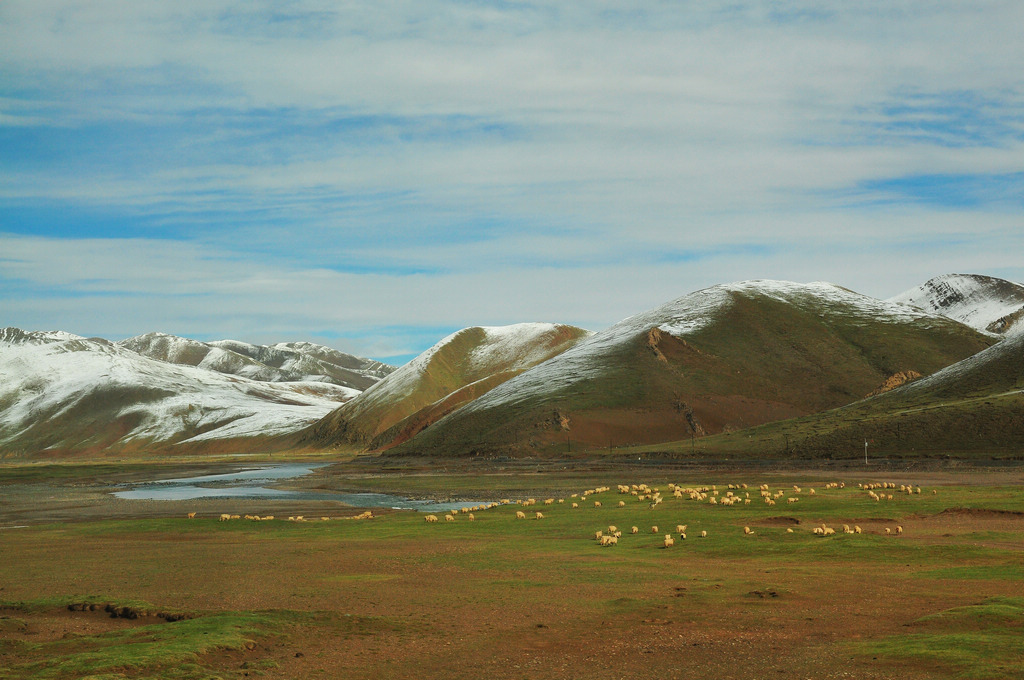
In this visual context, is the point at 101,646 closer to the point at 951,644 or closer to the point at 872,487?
the point at 951,644

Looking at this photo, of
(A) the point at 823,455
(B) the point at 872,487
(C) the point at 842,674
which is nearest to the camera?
(C) the point at 842,674

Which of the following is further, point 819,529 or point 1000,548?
point 819,529

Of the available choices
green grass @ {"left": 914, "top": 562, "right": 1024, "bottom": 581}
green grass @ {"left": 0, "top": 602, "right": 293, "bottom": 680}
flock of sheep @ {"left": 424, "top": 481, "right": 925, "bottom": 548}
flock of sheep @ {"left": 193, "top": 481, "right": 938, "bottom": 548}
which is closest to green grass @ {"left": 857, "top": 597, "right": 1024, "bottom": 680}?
green grass @ {"left": 914, "top": 562, "right": 1024, "bottom": 581}

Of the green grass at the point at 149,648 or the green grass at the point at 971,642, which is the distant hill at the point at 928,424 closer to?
the green grass at the point at 971,642

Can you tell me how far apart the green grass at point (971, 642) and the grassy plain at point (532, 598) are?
0.08 meters

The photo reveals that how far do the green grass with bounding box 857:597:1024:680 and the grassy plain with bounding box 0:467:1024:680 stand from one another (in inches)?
3.1

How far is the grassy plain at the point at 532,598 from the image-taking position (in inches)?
786

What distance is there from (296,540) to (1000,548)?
32068 millimetres

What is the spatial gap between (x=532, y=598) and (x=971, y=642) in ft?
41.9

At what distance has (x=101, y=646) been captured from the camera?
2152 centimetres

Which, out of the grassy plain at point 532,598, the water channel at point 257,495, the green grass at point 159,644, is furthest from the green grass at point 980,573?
the water channel at point 257,495

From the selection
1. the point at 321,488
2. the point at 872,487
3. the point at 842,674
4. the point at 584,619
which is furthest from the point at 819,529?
the point at 321,488

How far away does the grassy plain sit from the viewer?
20.0 meters

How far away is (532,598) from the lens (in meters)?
28.1
